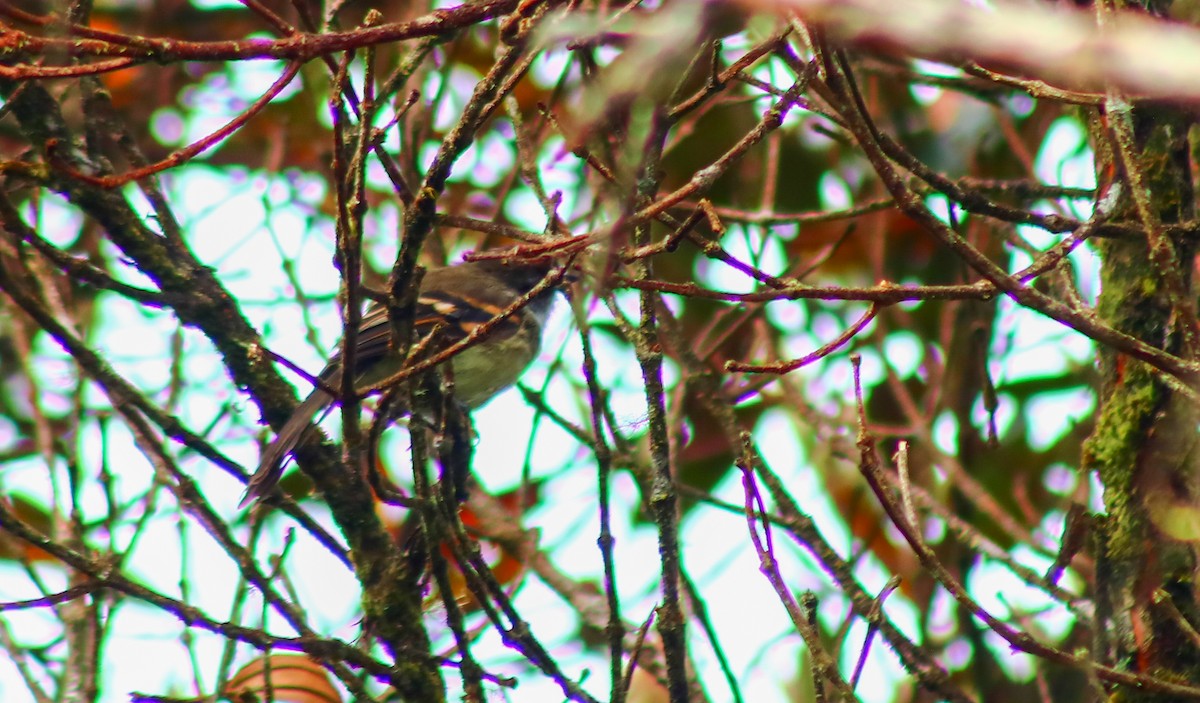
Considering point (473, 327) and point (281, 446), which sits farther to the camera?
point (473, 327)

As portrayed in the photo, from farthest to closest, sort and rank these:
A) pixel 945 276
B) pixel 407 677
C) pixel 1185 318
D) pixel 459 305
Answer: pixel 945 276, pixel 459 305, pixel 407 677, pixel 1185 318

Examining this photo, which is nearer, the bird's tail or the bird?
the bird's tail

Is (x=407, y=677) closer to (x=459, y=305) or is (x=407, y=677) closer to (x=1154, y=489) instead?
(x=1154, y=489)

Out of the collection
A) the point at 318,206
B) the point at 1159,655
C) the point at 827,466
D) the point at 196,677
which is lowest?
the point at 1159,655

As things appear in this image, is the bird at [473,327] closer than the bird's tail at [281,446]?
No

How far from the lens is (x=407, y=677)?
3.49m

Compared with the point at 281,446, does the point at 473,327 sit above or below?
above

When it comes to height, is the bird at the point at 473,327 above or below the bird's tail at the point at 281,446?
above

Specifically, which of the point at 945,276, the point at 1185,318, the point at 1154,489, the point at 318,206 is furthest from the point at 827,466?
the point at 1185,318

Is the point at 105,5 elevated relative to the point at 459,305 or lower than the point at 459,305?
elevated

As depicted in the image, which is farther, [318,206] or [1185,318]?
[318,206]

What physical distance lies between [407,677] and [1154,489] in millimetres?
2111

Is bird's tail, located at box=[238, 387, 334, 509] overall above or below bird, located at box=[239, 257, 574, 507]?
below

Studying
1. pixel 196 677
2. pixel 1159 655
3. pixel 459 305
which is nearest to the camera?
pixel 1159 655
